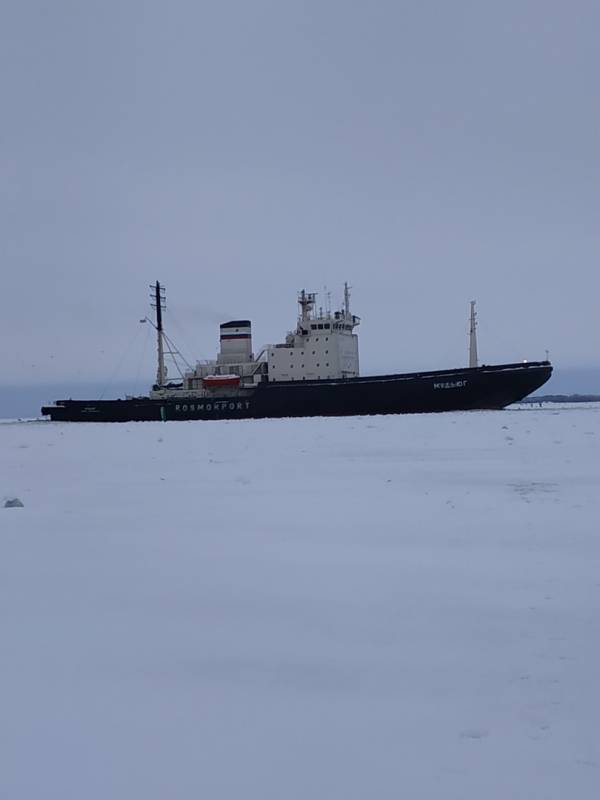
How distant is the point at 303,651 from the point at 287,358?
1374 inches

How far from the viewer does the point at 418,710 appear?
7.39ft

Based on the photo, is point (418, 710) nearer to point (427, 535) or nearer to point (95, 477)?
point (427, 535)

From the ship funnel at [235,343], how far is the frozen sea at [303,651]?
113 feet

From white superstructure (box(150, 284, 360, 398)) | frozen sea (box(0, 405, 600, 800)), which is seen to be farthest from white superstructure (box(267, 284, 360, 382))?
frozen sea (box(0, 405, 600, 800))

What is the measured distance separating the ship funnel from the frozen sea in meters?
34.4

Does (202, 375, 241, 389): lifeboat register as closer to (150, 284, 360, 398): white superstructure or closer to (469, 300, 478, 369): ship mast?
(150, 284, 360, 398): white superstructure

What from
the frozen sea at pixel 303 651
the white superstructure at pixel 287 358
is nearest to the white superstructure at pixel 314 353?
the white superstructure at pixel 287 358

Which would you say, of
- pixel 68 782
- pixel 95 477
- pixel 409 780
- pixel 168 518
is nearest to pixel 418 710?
pixel 409 780

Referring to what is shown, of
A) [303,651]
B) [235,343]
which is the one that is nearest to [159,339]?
[235,343]

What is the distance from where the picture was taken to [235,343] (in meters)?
40.5

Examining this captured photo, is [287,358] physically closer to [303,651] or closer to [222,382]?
[222,382]

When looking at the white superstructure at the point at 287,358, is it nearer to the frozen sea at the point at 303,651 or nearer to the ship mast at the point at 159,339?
the ship mast at the point at 159,339

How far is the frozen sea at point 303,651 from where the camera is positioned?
1959 millimetres

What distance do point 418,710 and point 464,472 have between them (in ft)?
20.9
